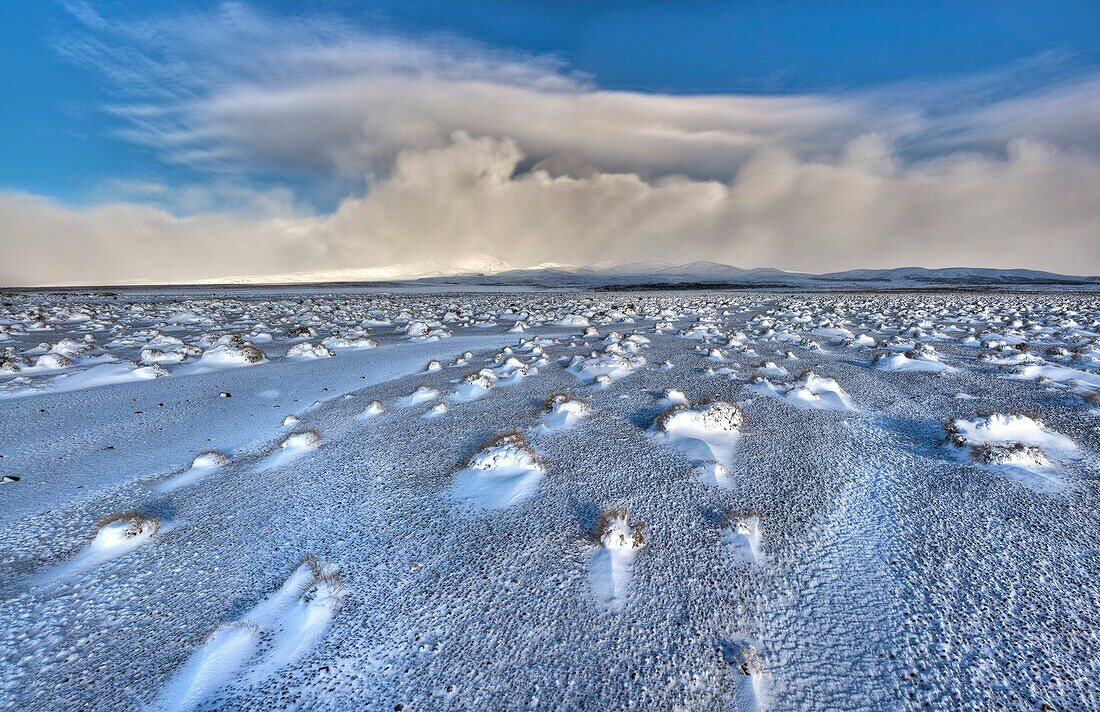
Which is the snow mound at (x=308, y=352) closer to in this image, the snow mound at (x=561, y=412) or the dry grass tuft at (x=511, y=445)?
the snow mound at (x=561, y=412)

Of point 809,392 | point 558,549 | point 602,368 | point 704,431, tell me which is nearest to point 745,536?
point 558,549

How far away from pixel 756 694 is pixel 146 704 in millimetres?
3271

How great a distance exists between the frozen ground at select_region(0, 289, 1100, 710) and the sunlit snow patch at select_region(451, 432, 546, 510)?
34mm

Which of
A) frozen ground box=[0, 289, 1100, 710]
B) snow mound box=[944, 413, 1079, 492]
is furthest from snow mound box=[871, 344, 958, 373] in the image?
snow mound box=[944, 413, 1079, 492]

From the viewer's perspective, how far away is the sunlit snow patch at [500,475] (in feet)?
15.1

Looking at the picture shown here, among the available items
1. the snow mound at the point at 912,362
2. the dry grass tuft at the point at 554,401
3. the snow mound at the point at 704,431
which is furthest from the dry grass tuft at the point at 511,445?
the snow mound at the point at 912,362

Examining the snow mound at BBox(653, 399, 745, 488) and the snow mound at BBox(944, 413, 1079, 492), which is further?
the snow mound at BBox(653, 399, 745, 488)

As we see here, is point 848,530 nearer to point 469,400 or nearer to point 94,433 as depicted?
point 469,400

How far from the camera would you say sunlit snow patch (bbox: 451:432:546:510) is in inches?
181

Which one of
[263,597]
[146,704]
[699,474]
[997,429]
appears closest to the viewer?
[146,704]

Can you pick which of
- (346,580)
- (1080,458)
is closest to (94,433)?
(346,580)

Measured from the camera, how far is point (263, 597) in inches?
133

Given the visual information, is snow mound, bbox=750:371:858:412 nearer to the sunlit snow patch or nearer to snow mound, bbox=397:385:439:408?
the sunlit snow patch

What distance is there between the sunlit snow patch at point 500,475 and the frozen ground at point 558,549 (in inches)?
1.3
